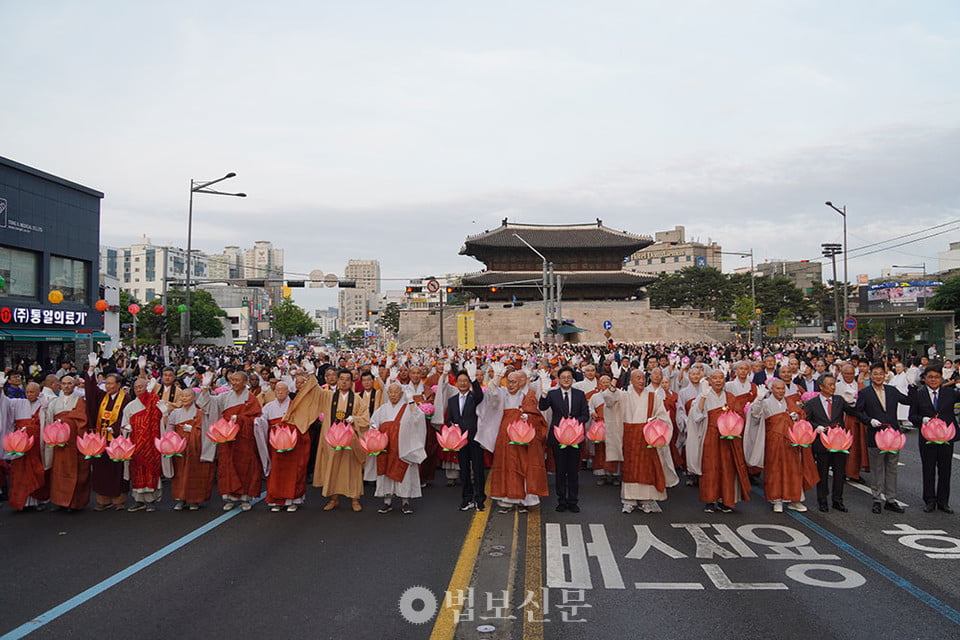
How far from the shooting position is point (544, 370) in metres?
14.0

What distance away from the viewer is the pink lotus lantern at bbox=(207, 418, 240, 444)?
7.15 m

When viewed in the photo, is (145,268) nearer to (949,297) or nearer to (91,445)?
(949,297)

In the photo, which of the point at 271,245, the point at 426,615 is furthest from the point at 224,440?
the point at 271,245

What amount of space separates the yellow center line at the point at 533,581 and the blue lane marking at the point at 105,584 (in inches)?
124

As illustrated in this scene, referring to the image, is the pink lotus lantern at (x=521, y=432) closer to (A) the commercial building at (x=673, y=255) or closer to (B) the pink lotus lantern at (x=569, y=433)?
(B) the pink lotus lantern at (x=569, y=433)

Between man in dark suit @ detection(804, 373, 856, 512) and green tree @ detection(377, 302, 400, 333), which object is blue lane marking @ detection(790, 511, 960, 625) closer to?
man in dark suit @ detection(804, 373, 856, 512)

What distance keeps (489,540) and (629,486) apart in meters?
1.77

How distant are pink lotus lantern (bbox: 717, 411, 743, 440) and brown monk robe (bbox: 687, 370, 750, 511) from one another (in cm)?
16

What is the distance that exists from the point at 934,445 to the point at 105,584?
809 cm

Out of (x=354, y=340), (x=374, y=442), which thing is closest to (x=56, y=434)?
(x=374, y=442)

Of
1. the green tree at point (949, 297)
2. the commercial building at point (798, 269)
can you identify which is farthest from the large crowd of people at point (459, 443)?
the commercial building at point (798, 269)

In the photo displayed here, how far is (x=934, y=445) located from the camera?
7211 millimetres

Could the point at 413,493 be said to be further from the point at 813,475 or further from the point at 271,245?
the point at 271,245

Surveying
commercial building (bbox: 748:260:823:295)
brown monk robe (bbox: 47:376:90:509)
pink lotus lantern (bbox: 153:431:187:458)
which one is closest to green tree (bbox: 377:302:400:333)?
commercial building (bbox: 748:260:823:295)
